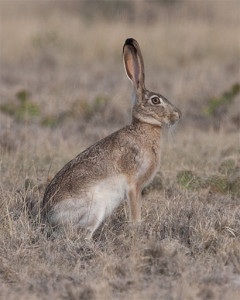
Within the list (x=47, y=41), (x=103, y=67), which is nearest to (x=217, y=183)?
(x=103, y=67)

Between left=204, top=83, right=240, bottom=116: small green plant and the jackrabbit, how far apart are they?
4.69 meters

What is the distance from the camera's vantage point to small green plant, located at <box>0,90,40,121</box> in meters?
9.23

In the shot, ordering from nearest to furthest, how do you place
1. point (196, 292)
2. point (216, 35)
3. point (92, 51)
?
point (196, 292)
point (92, 51)
point (216, 35)

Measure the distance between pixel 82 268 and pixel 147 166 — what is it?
1.16m

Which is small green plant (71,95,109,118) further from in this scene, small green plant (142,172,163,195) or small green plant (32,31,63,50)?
small green plant (32,31,63,50)

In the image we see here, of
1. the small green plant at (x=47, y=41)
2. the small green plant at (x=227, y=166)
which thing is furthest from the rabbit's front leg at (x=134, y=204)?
the small green plant at (x=47, y=41)

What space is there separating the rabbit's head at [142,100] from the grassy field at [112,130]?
0.31 metres

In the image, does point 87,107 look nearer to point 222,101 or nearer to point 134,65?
point 222,101

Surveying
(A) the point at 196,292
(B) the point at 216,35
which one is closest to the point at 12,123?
(A) the point at 196,292

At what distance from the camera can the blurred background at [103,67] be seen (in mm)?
9461

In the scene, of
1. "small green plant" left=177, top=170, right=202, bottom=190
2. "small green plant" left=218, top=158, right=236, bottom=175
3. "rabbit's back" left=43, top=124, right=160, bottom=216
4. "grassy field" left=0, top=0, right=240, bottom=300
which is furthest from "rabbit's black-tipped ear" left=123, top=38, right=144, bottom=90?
"small green plant" left=218, top=158, right=236, bottom=175

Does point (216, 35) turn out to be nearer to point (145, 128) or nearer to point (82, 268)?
point (145, 128)

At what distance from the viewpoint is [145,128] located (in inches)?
204

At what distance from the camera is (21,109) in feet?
30.6
